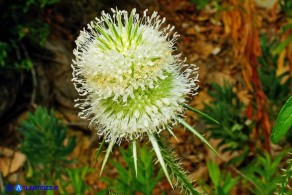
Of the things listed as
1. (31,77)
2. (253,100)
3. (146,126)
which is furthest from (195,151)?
(146,126)

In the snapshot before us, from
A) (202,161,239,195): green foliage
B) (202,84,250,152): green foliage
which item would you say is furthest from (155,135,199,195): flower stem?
(202,84,250,152): green foliage

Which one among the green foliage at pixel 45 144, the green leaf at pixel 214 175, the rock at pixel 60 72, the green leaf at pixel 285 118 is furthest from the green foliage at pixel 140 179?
the rock at pixel 60 72

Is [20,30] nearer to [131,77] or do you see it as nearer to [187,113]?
[187,113]

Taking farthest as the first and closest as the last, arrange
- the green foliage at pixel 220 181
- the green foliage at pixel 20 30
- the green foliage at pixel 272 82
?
the green foliage at pixel 20 30
the green foliage at pixel 272 82
the green foliage at pixel 220 181

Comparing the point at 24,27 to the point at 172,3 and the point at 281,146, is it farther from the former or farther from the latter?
the point at 281,146

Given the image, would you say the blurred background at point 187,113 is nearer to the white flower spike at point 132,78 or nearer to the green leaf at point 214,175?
the green leaf at point 214,175

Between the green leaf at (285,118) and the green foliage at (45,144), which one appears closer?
the green leaf at (285,118)

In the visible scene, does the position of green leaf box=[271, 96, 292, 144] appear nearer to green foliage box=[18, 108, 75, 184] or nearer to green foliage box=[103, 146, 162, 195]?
green foliage box=[103, 146, 162, 195]
